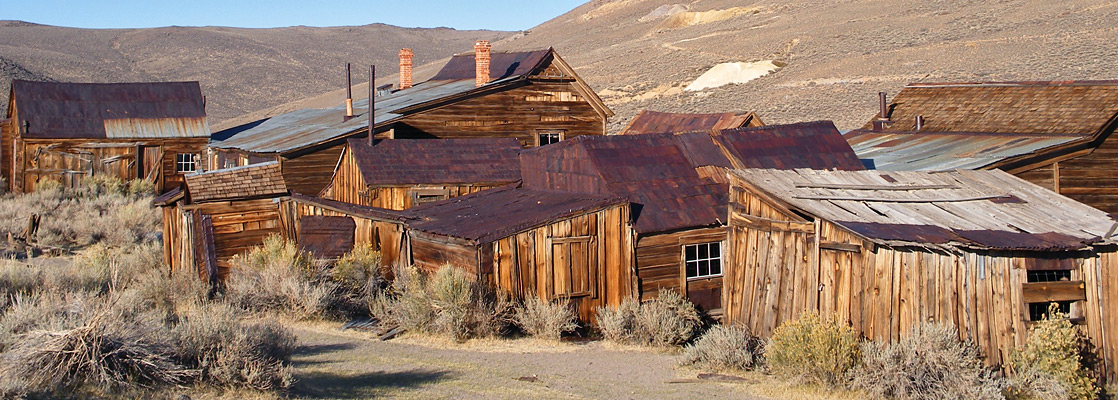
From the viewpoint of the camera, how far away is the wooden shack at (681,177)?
1512 centimetres

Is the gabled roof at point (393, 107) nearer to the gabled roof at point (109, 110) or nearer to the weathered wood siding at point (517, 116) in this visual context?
the weathered wood siding at point (517, 116)

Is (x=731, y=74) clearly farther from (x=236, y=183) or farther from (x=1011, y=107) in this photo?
(x=236, y=183)

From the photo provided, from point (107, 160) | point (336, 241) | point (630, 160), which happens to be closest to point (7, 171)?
point (107, 160)

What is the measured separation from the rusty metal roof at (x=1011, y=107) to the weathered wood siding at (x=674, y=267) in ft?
21.8

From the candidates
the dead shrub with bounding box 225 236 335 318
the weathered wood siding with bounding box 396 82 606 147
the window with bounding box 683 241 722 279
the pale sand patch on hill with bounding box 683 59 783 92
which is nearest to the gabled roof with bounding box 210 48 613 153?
the weathered wood siding with bounding box 396 82 606 147

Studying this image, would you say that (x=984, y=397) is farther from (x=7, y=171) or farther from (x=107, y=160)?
(x=7, y=171)

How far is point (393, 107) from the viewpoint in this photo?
81.6 feet

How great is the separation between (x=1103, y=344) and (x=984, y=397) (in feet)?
7.31

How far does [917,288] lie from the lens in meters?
11.3

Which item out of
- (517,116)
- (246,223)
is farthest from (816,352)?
(517,116)

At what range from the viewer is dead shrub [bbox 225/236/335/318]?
14.7 metres

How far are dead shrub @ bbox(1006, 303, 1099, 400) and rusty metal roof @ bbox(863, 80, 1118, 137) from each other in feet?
22.8

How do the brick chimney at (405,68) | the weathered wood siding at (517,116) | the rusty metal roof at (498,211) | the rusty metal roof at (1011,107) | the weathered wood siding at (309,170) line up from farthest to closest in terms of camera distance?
the brick chimney at (405,68) → the weathered wood siding at (517,116) → the weathered wood siding at (309,170) → the rusty metal roof at (1011,107) → the rusty metal roof at (498,211)

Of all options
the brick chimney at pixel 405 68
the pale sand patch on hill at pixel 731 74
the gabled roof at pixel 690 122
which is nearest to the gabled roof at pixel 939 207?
the gabled roof at pixel 690 122
